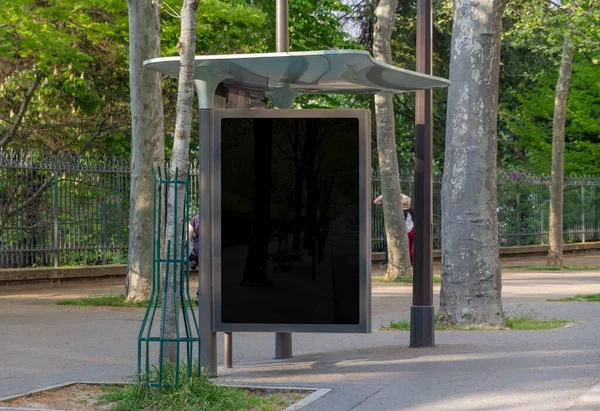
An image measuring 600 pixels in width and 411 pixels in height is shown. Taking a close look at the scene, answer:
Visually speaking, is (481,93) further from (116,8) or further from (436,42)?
(436,42)

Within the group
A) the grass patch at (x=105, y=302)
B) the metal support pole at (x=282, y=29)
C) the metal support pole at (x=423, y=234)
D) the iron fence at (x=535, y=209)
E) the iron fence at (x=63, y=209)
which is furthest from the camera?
the iron fence at (x=535, y=209)

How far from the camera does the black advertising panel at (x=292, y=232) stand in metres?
8.70

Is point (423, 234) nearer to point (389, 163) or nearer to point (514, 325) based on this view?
point (514, 325)

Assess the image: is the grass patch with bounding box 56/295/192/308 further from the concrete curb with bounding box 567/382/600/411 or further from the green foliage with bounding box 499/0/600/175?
the green foliage with bounding box 499/0/600/175

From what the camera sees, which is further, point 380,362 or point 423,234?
point 423,234

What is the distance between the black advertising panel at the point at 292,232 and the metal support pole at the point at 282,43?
49.3 inches

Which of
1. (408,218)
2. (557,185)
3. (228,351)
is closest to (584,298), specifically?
(408,218)

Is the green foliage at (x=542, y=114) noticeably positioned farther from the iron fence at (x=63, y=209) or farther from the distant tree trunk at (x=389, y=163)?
the iron fence at (x=63, y=209)

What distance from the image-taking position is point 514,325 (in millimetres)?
12500

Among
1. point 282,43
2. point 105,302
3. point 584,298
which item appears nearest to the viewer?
point 282,43

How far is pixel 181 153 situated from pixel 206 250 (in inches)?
46.6

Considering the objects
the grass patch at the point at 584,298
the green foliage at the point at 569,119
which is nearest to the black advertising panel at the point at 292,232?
the grass patch at the point at 584,298

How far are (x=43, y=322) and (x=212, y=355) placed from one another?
6108mm

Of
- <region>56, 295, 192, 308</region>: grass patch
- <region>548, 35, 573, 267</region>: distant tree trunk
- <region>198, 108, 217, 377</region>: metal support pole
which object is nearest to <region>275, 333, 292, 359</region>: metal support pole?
<region>198, 108, 217, 377</region>: metal support pole
